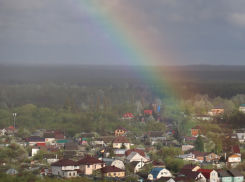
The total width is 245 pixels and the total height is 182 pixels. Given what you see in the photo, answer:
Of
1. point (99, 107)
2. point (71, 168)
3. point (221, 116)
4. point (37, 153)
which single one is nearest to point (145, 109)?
point (99, 107)

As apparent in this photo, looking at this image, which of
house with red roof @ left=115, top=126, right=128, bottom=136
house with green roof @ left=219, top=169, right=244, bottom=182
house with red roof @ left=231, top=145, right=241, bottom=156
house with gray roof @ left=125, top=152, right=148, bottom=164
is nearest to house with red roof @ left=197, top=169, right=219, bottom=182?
house with green roof @ left=219, top=169, right=244, bottom=182

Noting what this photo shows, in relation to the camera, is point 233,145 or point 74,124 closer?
point 233,145

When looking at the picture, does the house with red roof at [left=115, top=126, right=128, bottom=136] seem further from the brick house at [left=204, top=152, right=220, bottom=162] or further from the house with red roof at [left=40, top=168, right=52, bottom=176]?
the house with red roof at [left=40, top=168, right=52, bottom=176]

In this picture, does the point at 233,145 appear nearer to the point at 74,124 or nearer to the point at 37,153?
the point at 37,153

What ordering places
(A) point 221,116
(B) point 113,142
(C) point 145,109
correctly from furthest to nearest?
(C) point 145,109
(A) point 221,116
(B) point 113,142

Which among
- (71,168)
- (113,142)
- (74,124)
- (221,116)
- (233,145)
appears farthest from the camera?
(221,116)

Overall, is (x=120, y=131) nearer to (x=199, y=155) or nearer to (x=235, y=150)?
(x=199, y=155)

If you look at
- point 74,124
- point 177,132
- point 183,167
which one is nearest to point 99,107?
point 74,124

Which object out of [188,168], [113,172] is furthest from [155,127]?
[113,172]
